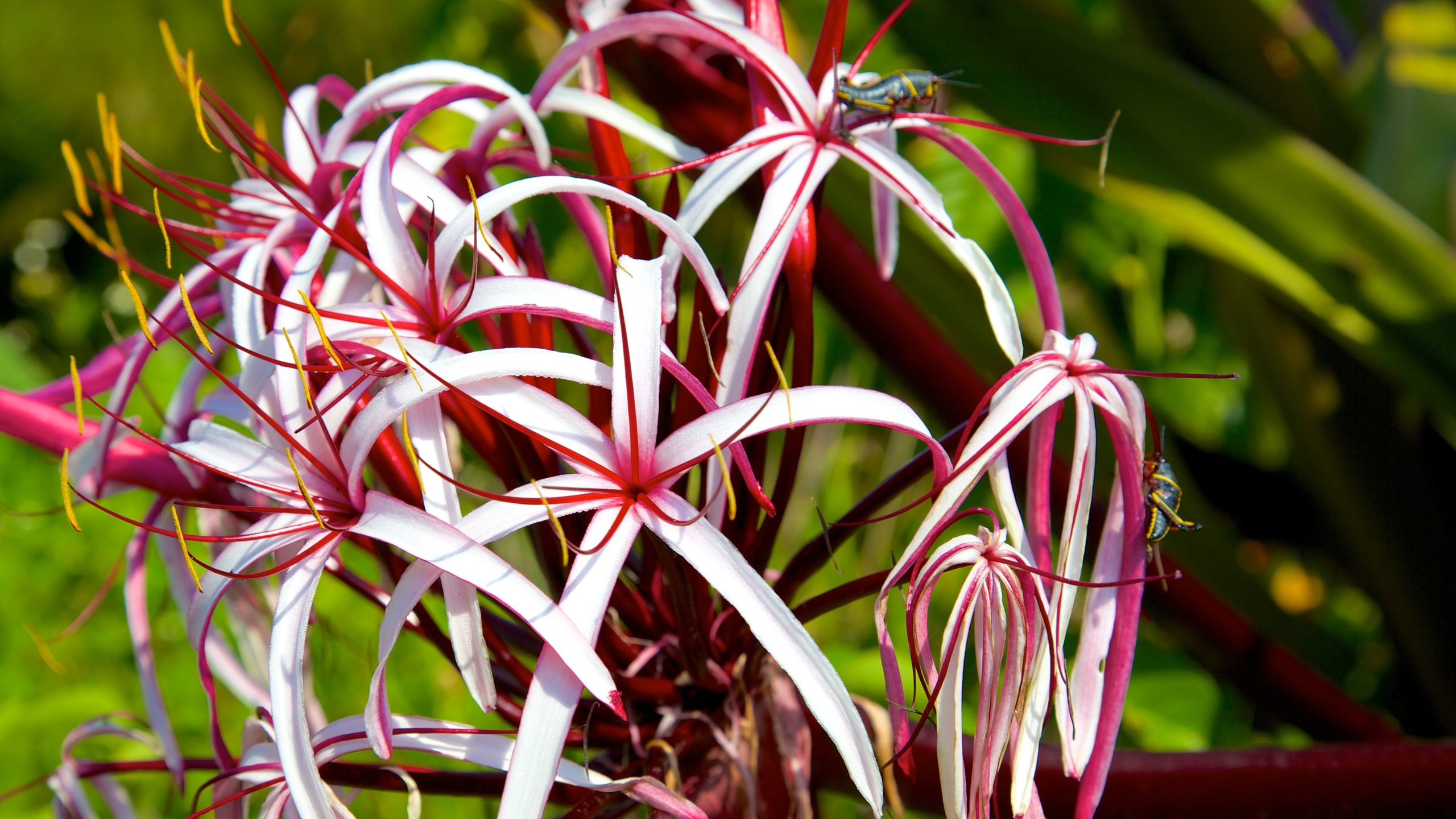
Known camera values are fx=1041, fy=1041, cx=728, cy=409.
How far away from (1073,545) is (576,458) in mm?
172

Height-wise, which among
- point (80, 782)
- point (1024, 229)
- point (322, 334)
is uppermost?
point (1024, 229)

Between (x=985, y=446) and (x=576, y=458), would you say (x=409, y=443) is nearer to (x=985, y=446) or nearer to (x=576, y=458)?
(x=576, y=458)

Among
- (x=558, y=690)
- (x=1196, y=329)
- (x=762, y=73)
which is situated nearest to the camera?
(x=558, y=690)

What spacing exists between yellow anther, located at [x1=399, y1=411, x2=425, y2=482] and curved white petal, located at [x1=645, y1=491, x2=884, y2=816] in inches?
3.3

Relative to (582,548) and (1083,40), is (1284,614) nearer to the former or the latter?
(1083,40)

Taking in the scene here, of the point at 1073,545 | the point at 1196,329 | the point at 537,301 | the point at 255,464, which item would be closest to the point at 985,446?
the point at 1073,545

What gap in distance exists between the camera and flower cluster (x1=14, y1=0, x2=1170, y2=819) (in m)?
0.32

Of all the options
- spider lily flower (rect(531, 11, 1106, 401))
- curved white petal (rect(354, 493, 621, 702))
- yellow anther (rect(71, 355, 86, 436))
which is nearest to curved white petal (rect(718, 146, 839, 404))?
spider lily flower (rect(531, 11, 1106, 401))

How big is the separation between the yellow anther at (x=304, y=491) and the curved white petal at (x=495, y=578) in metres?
0.02

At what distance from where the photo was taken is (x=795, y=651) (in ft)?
1.02

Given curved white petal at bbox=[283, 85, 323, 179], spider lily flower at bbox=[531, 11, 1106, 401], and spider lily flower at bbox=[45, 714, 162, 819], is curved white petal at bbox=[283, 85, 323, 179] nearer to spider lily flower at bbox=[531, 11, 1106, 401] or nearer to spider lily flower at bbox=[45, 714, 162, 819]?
spider lily flower at bbox=[531, 11, 1106, 401]

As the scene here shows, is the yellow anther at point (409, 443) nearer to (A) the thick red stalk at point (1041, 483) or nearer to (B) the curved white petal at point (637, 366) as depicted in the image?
(B) the curved white petal at point (637, 366)

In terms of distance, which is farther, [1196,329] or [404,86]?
[1196,329]

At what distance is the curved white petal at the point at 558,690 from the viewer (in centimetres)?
30
